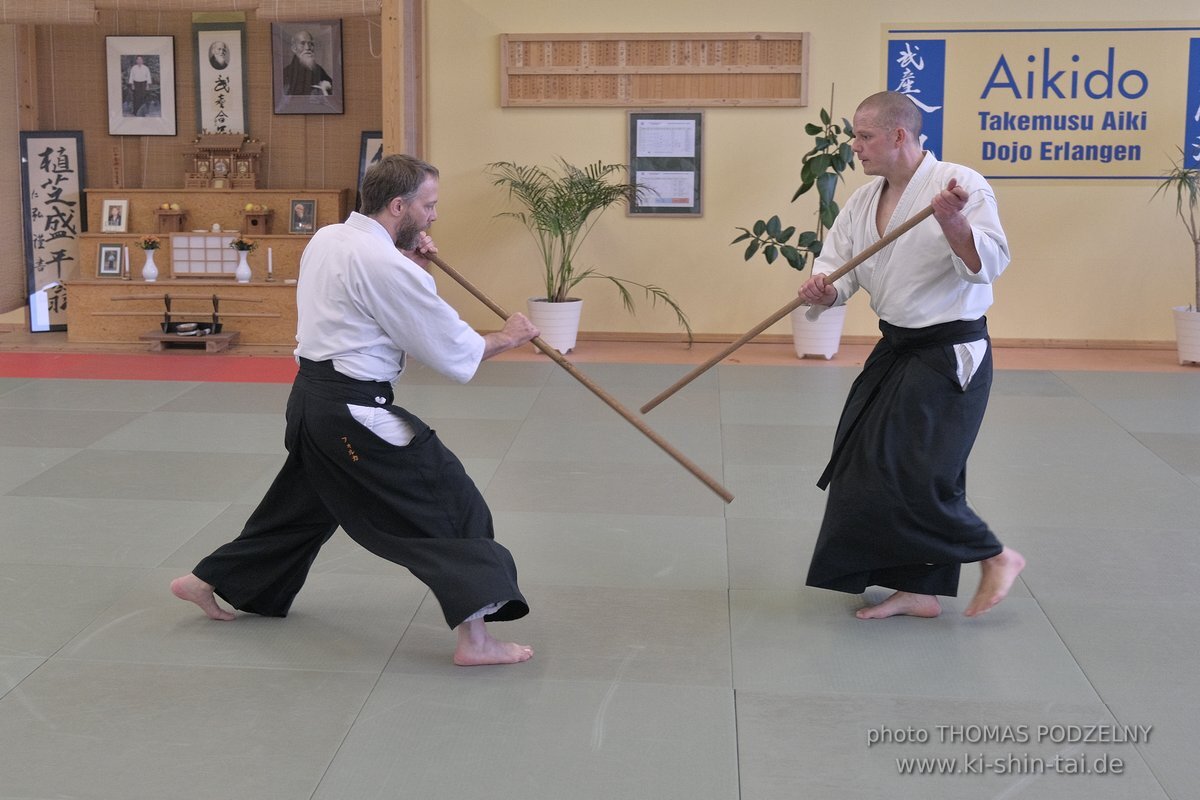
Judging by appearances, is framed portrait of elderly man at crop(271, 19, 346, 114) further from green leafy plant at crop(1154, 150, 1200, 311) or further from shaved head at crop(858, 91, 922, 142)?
shaved head at crop(858, 91, 922, 142)

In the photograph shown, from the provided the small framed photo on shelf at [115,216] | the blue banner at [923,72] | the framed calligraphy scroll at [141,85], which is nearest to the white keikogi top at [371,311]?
the blue banner at [923,72]

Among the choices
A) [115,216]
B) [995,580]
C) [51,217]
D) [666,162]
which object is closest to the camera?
[995,580]

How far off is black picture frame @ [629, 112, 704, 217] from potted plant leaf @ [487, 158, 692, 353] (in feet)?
0.30

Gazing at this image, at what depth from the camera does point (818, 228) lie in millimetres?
7578

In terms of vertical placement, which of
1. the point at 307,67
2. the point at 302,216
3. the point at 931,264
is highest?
the point at 307,67

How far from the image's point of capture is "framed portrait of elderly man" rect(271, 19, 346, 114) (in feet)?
26.5

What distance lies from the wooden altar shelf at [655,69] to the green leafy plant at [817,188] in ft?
1.73

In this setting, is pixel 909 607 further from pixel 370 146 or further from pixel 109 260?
pixel 109 260

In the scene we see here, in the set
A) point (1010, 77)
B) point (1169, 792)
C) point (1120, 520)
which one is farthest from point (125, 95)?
point (1169, 792)

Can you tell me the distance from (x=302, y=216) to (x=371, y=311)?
5.43 metres

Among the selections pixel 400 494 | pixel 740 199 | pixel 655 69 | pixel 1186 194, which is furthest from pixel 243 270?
pixel 1186 194

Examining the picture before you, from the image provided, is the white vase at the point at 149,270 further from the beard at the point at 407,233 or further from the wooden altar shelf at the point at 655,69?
the beard at the point at 407,233

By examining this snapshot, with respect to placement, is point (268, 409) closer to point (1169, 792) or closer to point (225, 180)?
point (225, 180)

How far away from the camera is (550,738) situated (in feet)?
9.04
